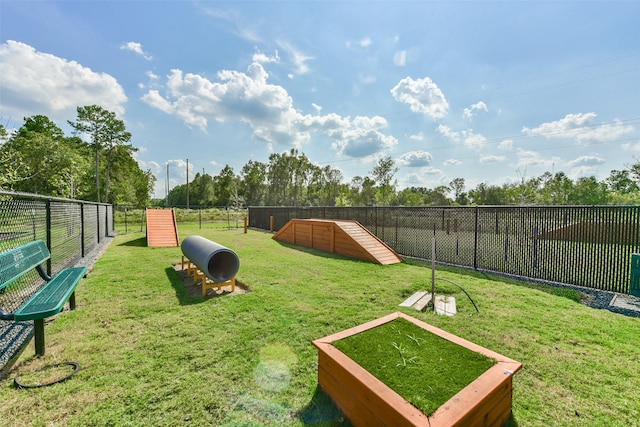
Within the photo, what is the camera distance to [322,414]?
226cm

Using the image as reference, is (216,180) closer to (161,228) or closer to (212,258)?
(161,228)

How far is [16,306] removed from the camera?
4.03 metres

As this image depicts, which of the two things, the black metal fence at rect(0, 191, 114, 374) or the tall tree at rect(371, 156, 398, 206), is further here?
the tall tree at rect(371, 156, 398, 206)

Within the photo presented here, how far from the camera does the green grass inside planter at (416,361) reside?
6.31ft

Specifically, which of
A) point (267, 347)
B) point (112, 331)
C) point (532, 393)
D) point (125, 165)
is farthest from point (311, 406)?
point (125, 165)

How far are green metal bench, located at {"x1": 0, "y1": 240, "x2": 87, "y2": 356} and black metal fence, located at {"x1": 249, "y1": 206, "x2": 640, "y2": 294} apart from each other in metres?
7.93

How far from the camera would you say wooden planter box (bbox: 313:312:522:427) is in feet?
5.62

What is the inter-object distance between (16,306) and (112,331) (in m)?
1.76

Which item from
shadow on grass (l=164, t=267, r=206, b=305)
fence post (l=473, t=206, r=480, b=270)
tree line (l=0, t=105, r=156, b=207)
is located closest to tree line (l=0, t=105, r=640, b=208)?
tree line (l=0, t=105, r=156, b=207)

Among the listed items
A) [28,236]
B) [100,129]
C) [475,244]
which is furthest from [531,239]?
[100,129]

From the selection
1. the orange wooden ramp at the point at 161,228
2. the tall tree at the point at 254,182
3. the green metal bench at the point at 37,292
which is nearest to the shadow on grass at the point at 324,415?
the green metal bench at the point at 37,292

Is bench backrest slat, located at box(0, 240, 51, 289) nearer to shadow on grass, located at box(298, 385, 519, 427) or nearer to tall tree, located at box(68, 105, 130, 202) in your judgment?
shadow on grass, located at box(298, 385, 519, 427)

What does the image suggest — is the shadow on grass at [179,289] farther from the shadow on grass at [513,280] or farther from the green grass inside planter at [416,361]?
the shadow on grass at [513,280]

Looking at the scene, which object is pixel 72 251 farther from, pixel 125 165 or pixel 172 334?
pixel 125 165
